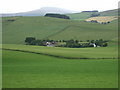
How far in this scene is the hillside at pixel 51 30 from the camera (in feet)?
231

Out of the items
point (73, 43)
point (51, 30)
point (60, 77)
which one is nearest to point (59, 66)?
point (60, 77)

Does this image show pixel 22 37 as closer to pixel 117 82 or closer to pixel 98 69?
pixel 98 69

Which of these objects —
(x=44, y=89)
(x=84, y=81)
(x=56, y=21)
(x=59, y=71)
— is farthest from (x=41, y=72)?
(x=56, y=21)

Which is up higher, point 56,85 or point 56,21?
point 56,21

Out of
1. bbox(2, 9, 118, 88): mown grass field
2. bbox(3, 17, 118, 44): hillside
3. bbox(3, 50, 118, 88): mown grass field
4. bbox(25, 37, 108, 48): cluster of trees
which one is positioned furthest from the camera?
bbox(3, 17, 118, 44): hillside

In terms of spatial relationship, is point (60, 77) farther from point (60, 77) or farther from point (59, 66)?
point (59, 66)

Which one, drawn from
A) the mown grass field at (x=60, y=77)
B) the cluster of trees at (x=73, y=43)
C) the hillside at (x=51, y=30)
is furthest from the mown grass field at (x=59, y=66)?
the cluster of trees at (x=73, y=43)

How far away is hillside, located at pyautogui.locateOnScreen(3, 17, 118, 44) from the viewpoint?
7031cm

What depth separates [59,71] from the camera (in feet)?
76.2

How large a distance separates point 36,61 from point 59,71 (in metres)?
7.34

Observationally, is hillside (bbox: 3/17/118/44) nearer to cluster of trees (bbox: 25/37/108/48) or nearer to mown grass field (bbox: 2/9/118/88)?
mown grass field (bbox: 2/9/118/88)

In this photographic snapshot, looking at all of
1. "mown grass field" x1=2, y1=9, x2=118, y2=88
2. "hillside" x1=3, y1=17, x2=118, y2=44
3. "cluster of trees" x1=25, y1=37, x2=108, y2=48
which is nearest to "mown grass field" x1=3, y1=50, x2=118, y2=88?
"mown grass field" x1=2, y1=9, x2=118, y2=88

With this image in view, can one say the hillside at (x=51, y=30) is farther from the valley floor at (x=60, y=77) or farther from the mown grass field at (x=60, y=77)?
the mown grass field at (x=60, y=77)

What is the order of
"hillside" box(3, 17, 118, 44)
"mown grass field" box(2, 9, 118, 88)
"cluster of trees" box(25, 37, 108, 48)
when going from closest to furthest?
"mown grass field" box(2, 9, 118, 88)
"cluster of trees" box(25, 37, 108, 48)
"hillside" box(3, 17, 118, 44)
